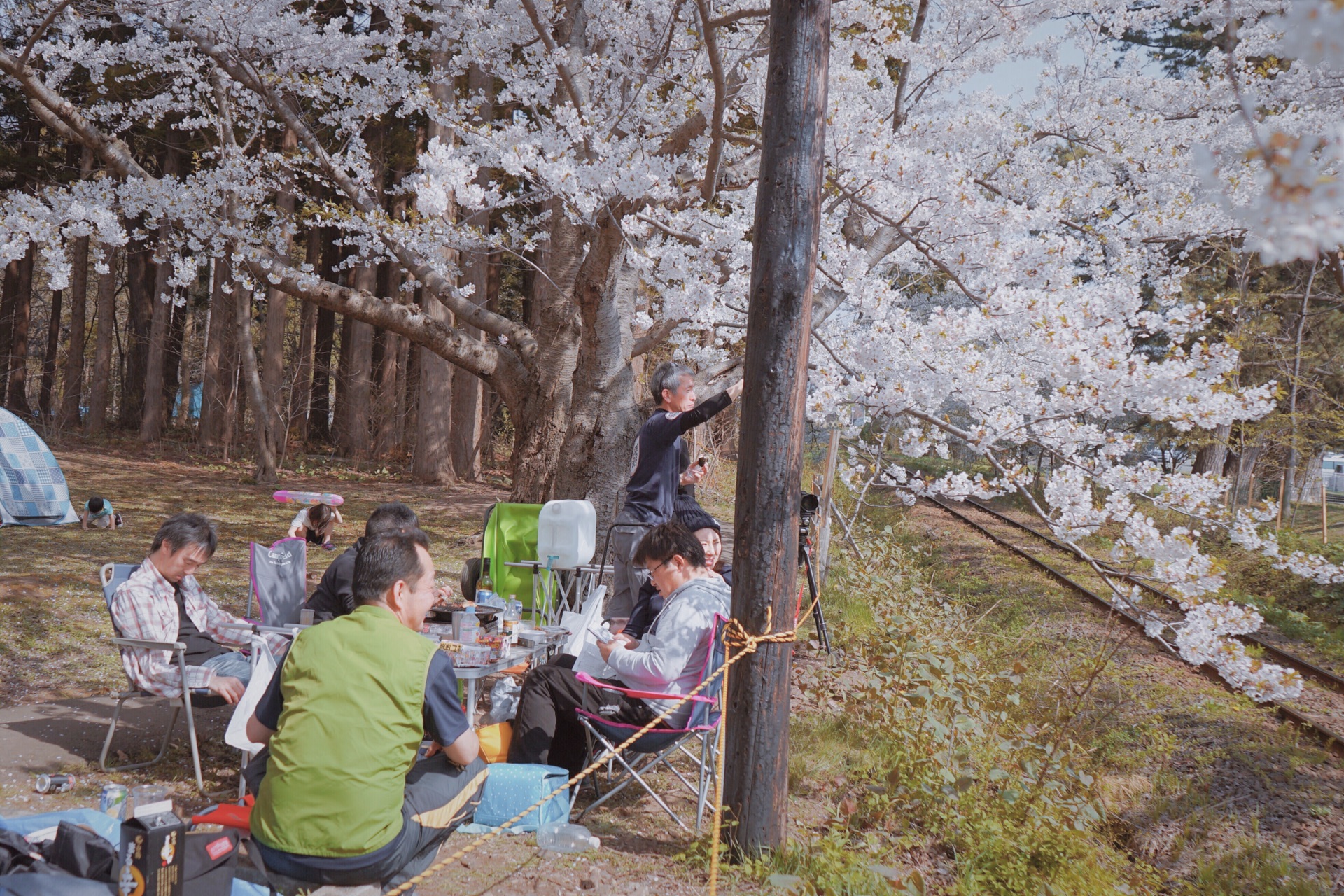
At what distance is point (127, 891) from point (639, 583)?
2.90 meters

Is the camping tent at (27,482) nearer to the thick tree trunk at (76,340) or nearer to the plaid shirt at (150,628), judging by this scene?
the plaid shirt at (150,628)

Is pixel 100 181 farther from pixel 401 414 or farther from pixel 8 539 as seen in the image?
pixel 401 414

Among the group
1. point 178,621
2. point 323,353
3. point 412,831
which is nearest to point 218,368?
point 323,353

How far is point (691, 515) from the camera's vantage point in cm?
494

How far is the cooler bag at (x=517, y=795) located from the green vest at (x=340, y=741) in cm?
105

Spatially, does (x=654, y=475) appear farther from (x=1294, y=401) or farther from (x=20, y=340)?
(x=20, y=340)

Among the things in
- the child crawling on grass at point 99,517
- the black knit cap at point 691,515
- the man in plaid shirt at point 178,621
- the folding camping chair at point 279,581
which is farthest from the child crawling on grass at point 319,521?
the child crawling on grass at point 99,517

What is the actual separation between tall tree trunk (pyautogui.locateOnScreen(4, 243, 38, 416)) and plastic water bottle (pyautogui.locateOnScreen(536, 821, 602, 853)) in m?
20.3

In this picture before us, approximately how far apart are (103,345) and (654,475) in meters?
18.5

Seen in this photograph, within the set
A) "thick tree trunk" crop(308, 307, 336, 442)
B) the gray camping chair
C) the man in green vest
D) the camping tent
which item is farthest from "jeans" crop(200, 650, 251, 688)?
"thick tree trunk" crop(308, 307, 336, 442)

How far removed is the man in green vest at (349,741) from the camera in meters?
2.42

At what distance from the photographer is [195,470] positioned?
16469 mm

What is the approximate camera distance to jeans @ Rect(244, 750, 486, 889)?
2461mm

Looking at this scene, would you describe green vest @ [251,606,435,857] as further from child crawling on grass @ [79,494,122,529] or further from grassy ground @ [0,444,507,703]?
child crawling on grass @ [79,494,122,529]
